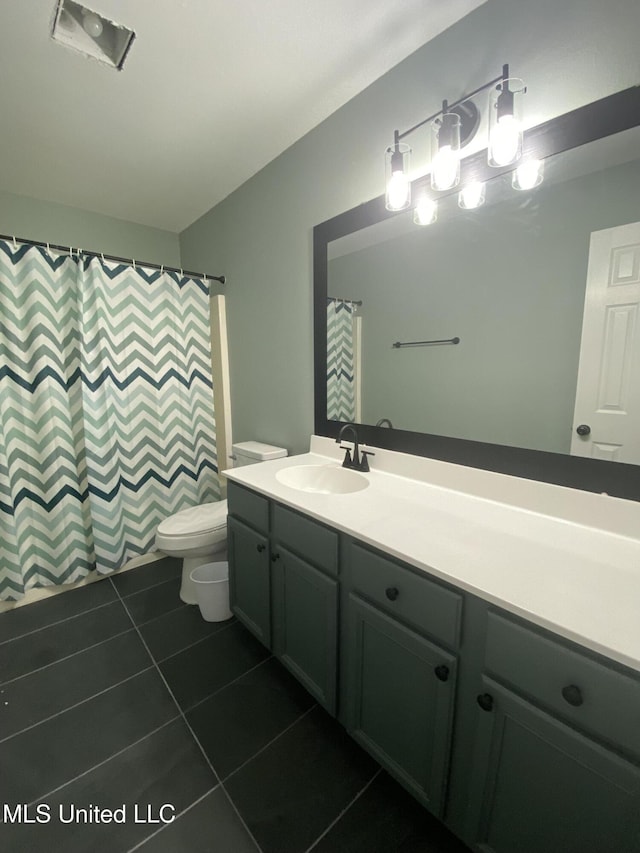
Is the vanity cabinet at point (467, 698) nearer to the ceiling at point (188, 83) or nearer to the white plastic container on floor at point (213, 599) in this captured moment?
the white plastic container on floor at point (213, 599)

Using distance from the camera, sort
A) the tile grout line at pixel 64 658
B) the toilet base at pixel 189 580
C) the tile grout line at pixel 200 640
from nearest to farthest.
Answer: the tile grout line at pixel 64 658 → the tile grout line at pixel 200 640 → the toilet base at pixel 189 580

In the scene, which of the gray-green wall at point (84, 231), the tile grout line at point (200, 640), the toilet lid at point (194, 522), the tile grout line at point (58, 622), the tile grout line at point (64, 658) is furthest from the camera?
the gray-green wall at point (84, 231)

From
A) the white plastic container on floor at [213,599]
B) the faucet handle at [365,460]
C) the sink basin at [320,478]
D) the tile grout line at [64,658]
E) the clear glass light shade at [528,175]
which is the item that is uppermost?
the clear glass light shade at [528,175]

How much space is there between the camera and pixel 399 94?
4.47 feet

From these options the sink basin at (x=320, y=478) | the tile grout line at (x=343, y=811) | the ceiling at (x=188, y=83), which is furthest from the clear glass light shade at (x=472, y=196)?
the tile grout line at (x=343, y=811)

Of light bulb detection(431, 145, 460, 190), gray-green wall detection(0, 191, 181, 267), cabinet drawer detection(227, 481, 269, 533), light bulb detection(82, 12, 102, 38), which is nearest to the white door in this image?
light bulb detection(431, 145, 460, 190)

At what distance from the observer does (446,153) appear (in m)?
1.15

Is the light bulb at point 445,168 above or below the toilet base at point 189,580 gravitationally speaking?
above

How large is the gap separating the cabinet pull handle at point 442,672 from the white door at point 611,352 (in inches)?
28.2

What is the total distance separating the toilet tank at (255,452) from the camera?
2025 millimetres

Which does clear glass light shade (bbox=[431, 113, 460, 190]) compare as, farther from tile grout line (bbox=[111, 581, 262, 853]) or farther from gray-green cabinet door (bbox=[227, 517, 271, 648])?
tile grout line (bbox=[111, 581, 262, 853])

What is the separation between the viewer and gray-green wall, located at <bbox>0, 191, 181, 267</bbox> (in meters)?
2.21

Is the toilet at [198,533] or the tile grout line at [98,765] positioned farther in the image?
the toilet at [198,533]

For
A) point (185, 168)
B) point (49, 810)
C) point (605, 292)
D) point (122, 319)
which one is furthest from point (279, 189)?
point (49, 810)
